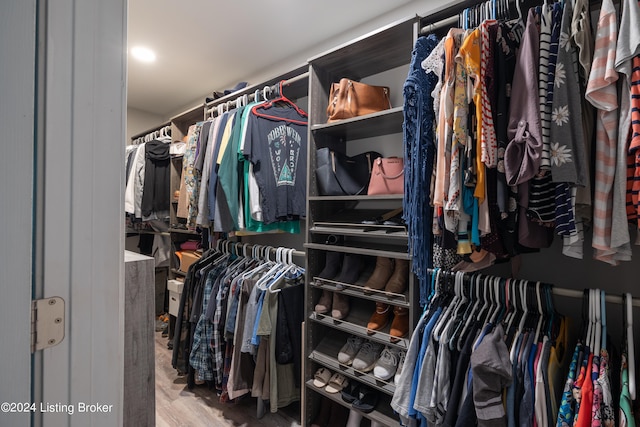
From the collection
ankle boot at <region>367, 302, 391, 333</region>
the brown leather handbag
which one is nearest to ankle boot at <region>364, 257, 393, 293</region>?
ankle boot at <region>367, 302, 391, 333</region>

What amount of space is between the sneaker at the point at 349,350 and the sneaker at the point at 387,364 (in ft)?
0.48

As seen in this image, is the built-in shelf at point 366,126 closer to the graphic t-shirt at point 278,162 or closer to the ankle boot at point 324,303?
the graphic t-shirt at point 278,162

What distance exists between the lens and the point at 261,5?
1723 mm

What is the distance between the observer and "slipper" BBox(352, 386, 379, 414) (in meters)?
1.42

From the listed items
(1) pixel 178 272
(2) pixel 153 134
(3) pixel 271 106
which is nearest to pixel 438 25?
(3) pixel 271 106

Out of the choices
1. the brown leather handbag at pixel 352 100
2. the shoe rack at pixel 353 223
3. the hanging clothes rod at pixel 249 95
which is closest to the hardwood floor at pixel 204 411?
the shoe rack at pixel 353 223

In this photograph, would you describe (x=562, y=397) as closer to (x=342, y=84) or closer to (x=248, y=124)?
(x=342, y=84)

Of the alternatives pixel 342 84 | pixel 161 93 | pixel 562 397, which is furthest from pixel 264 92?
pixel 562 397

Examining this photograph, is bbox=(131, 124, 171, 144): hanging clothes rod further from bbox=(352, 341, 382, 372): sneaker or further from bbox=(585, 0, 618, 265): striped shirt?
bbox=(585, 0, 618, 265): striped shirt

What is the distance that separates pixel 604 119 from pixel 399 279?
2.95 feet

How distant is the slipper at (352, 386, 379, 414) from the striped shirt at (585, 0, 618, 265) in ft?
3.68

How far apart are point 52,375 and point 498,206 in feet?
3.69

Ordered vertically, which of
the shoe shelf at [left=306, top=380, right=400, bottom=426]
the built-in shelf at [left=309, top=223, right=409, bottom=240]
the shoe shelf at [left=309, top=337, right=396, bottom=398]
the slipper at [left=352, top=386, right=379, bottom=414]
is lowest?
the shoe shelf at [left=306, top=380, right=400, bottom=426]

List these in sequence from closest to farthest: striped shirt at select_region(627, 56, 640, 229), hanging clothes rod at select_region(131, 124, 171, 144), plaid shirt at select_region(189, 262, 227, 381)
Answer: striped shirt at select_region(627, 56, 640, 229) < plaid shirt at select_region(189, 262, 227, 381) < hanging clothes rod at select_region(131, 124, 171, 144)
